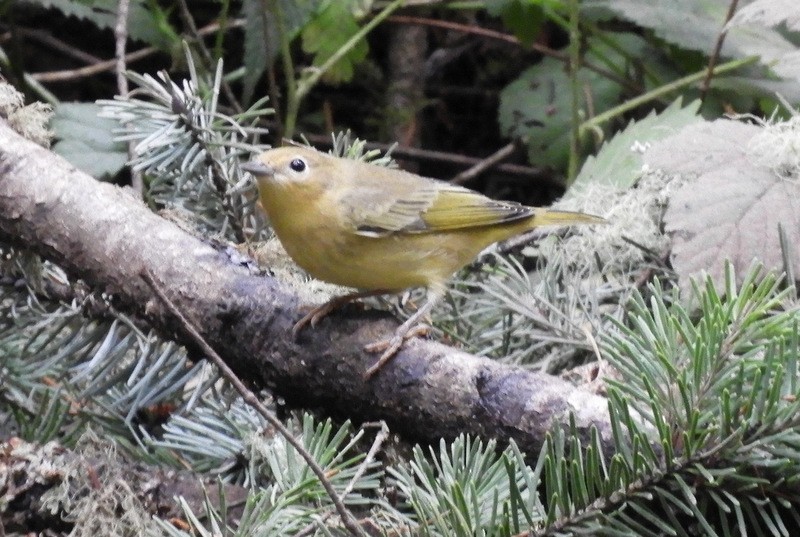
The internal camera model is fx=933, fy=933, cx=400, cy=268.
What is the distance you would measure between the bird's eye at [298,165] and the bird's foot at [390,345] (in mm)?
598

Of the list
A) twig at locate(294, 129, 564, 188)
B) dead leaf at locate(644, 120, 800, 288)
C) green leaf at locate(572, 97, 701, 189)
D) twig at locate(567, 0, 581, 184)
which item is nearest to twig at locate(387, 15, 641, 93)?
twig at locate(567, 0, 581, 184)

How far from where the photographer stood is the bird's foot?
1307mm

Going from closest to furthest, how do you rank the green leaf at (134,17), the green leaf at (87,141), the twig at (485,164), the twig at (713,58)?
the twig at (713,58) < the green leaf at (87,141) < the green leaf at (134,17) < the twig at (485,164)

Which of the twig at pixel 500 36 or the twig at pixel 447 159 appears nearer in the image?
the twig at pixel 500 36

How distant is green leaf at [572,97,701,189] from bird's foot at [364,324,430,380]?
0.91m

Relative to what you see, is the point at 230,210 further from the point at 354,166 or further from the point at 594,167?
the point at 594,167

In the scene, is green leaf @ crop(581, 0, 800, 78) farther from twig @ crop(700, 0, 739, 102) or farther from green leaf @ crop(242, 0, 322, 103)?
green leaf @ crop(242, 0, 322, 103)

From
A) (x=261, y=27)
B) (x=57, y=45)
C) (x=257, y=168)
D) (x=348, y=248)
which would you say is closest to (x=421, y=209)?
(x=348, y=248)

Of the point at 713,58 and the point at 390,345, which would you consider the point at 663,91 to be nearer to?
the point at 713,58

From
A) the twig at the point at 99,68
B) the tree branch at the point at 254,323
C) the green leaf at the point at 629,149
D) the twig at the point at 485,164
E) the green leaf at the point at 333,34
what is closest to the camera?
the tree branch at the point at 254,323

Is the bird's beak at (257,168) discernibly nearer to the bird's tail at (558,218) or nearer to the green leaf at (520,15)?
the bird's tail at (558,218)

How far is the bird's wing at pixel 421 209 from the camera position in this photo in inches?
75.0

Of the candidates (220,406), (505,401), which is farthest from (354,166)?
(505,401)

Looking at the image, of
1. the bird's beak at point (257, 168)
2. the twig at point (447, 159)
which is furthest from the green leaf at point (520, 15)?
the bird's beak at point (257, 168)
